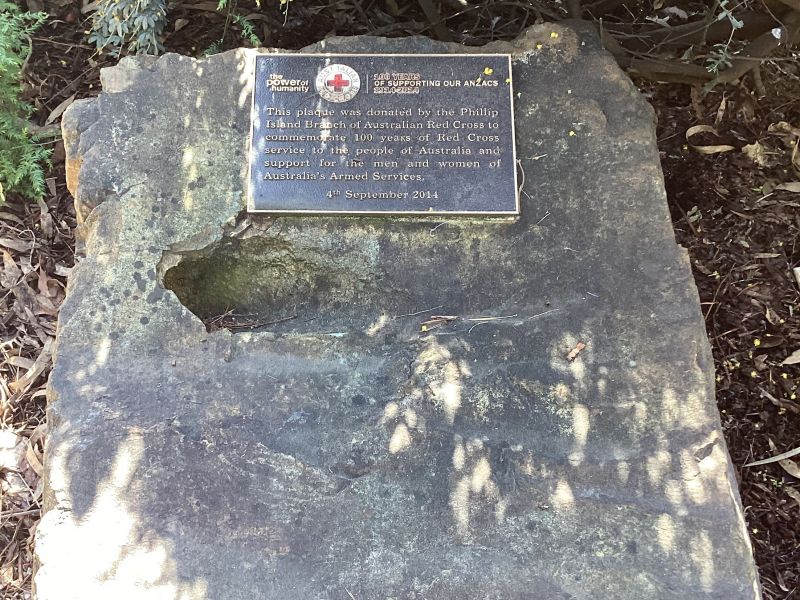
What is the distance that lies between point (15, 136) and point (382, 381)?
2.85 m

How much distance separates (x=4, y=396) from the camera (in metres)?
3.58

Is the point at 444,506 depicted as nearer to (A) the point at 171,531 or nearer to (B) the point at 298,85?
(A) the point at 171,531

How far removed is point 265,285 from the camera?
3168mm

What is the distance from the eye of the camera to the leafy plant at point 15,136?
3761 mm

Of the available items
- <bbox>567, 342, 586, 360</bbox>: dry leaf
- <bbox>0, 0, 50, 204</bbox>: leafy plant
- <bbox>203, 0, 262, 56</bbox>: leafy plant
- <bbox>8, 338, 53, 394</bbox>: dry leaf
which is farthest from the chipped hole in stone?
<bbox>203, 0, 262, 56</bbox>: leafy plant

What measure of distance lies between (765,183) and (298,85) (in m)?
3.09

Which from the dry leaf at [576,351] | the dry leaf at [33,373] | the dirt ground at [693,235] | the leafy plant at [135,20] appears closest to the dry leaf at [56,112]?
the dirt ground at [693,235]

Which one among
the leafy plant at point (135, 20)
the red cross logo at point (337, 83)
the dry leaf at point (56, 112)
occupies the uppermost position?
the leafy plant at point (135, 20)

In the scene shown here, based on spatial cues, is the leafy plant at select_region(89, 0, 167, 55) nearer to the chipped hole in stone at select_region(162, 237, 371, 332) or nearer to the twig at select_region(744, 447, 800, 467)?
the chipped hole in stone at select_region(162, 237, 371, 332)

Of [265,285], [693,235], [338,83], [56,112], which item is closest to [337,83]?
[338,83]

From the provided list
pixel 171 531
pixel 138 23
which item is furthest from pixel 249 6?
pixel 171 531

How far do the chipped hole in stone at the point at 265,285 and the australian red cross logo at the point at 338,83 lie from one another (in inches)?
29.8

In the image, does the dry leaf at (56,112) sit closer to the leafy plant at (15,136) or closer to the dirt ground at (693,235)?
the dirt ground at (693,235)

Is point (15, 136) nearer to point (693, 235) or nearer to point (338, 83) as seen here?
point (338, 83)
